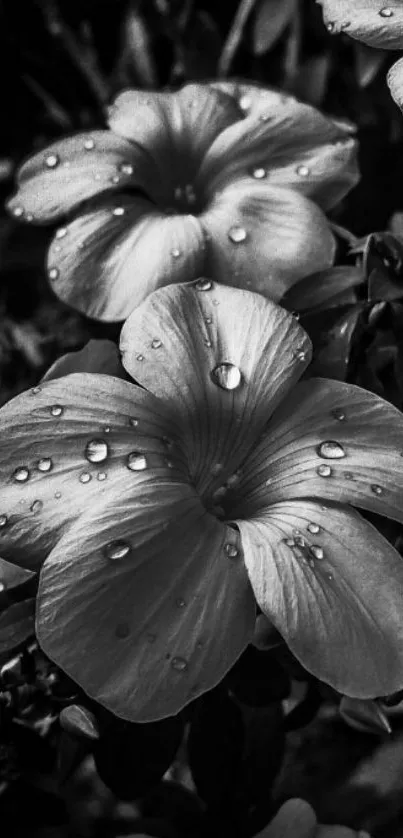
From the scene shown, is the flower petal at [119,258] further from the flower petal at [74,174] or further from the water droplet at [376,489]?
the water droplet at [376,489]

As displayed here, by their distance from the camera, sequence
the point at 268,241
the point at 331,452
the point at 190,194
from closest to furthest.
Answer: the point at 331,452 < the point at 268,241 < the point at 190,194

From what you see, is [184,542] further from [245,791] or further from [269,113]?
[269,113]

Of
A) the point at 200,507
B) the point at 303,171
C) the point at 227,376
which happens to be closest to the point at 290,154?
the point at 303,171

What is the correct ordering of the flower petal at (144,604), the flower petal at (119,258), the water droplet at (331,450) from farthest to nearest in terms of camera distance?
the flower petal at (119,258), the water droplet at (331,450), the flower petal at (144,604)

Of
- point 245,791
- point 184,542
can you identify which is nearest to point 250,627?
point 184,542

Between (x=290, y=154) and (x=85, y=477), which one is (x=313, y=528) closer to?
(x=85, y=477)

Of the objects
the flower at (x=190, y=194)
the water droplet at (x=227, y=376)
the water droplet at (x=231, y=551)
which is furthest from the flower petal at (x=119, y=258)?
the water droplet at (x=231, y=551)

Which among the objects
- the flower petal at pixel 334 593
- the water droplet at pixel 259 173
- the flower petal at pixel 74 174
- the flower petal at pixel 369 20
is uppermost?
the flower petal at pixel 369 20
